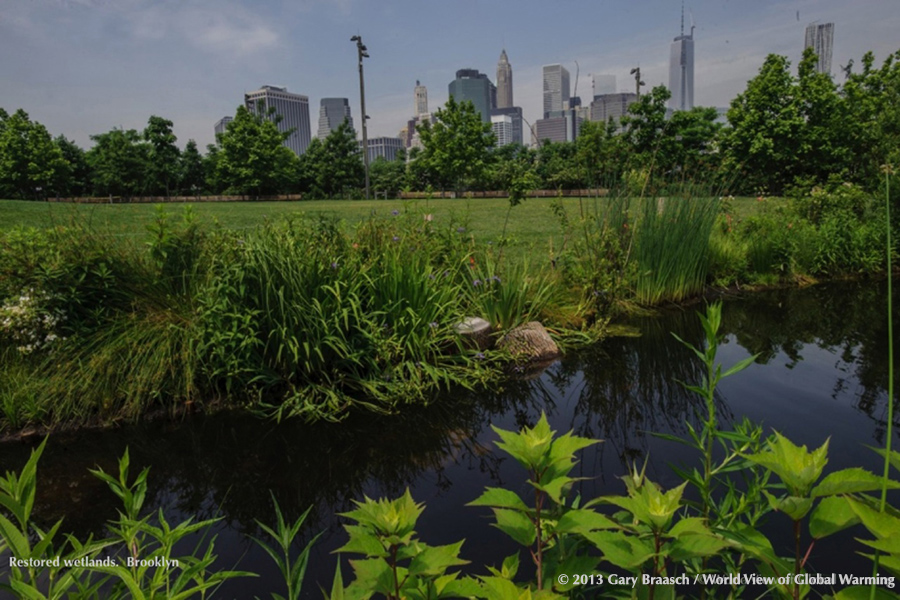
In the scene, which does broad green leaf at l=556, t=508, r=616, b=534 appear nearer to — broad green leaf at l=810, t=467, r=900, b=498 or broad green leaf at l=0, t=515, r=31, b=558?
broad green leaf at l=810, t=467, r=900, b=498

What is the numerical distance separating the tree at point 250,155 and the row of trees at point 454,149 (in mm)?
64

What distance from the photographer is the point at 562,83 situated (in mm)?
9758

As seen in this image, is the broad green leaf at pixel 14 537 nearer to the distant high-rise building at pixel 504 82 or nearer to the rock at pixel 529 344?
the rock at pixel 529 344

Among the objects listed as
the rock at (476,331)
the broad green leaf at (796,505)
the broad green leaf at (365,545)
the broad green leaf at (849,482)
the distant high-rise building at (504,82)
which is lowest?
the rock at (476,331)

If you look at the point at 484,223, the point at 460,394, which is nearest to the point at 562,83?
the point at 484,223

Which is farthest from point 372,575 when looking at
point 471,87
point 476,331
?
point 471,87

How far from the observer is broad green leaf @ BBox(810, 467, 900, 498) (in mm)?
718

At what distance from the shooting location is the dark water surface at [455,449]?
7.15ft

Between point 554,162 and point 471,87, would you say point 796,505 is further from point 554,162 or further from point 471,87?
point 471,87

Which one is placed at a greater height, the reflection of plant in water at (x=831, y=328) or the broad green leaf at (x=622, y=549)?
the broad green leaf at (x=622, y=549)

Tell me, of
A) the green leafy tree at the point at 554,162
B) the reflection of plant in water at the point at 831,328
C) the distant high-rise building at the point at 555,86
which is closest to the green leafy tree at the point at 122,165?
the green leafy tree at the point at 554,162

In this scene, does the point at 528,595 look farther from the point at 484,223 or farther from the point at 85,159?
the point at 85,159

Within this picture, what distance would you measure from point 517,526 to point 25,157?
1499 inches

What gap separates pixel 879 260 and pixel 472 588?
8.53 meters
